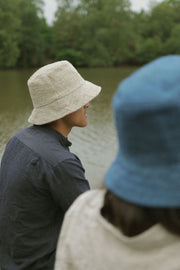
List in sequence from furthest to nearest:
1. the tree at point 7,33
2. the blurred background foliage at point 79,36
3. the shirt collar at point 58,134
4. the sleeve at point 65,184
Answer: the blurred background foliage at point 79,36 → the tree at point 7,33 → the shirt collar at point 58,134 → the sleeve at point 65,184

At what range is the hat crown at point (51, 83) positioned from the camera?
1905mm

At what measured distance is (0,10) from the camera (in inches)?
1291

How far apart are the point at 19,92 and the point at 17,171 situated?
13.9 metres

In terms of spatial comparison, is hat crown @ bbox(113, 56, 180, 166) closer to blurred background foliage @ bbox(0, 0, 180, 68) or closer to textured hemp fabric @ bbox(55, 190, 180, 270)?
textured hemp fabric @ bbox(55, 190, 180, 270)

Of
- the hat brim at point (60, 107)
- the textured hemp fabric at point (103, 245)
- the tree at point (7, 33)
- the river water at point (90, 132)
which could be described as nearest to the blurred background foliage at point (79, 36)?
the tree at point (7, 33)

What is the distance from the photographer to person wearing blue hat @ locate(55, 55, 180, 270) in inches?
28.8

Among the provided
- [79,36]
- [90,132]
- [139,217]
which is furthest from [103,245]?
[79,36]

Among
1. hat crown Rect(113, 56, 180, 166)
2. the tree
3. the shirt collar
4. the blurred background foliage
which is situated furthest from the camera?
the blurred background foliage

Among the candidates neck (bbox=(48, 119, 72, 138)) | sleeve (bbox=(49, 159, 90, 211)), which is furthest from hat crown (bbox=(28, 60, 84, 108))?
sleeve (bbox=(49, 159, 90, 211))

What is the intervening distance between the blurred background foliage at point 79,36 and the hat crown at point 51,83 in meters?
32.6

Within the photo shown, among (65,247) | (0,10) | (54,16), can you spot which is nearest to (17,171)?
(65,247)

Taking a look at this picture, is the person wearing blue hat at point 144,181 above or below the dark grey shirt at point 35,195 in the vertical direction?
above

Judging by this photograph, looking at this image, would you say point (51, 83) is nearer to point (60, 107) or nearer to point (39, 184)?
point (60, 107)

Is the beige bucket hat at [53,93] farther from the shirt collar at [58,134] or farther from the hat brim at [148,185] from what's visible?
the hat brim at [148,185]
